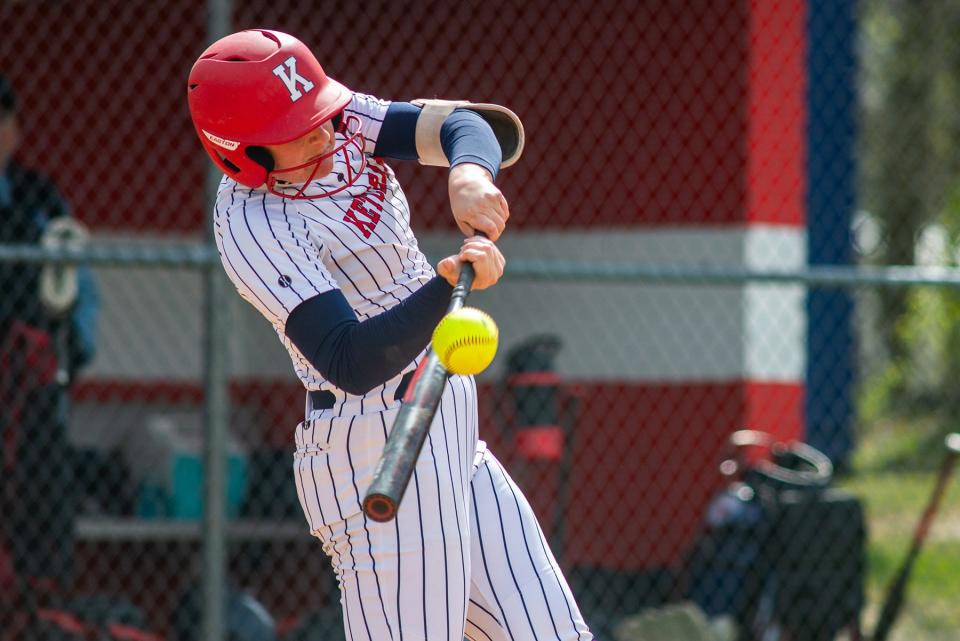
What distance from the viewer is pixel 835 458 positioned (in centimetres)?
788

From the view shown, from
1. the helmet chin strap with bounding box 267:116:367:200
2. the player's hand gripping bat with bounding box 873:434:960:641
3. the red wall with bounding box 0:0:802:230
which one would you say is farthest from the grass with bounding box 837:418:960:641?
the helmet chin strap with bounding box 267:116:367:200

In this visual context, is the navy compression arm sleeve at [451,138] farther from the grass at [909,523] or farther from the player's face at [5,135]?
the grass at [909,523]

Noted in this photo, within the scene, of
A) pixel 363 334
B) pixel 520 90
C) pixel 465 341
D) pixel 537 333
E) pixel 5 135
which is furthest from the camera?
pixel 537 333

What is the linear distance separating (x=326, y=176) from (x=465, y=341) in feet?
2.13

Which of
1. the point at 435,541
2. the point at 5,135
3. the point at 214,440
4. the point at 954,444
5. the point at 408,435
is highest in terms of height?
the point at 408,435

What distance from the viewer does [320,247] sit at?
2.56 meters

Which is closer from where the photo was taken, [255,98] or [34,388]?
[255,98]

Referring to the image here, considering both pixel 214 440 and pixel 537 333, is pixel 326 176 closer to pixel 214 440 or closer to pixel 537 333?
pixel 214 440

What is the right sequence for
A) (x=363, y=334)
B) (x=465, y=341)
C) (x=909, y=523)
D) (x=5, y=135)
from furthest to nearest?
(x=909, y=523) < (x=5, y=135) < (x=363, y=334) < (x=465, y=341)

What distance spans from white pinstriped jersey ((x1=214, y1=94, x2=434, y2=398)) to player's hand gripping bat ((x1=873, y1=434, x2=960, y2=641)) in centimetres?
263

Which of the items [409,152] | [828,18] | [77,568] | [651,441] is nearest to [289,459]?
[77,568]

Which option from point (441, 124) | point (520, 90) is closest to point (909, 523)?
point (520, 90)

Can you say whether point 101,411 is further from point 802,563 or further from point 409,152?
point 409,152

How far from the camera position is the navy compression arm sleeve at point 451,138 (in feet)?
8.54
